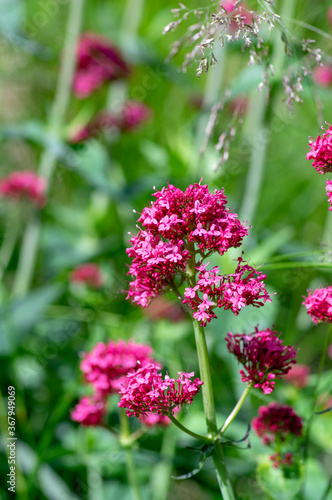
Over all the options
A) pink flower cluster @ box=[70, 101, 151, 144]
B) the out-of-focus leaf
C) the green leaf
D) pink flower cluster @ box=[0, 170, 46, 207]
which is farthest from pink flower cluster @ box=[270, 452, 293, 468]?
pink flower cluster @ box=[0, 170, 46, 207]

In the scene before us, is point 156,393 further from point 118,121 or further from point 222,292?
point 118,121

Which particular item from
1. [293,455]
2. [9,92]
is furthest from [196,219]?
[9,92]

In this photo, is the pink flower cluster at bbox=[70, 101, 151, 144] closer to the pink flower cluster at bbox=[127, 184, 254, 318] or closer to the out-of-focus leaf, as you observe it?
the out-of-focus leaf

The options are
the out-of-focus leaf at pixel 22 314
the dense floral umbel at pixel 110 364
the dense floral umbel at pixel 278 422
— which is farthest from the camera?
the out-of-focus leaf at pixel 22 314

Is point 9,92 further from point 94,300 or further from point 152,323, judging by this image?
point 94,300

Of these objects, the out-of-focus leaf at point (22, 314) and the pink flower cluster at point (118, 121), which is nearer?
the out-of-focus leaf at point (22, 314)

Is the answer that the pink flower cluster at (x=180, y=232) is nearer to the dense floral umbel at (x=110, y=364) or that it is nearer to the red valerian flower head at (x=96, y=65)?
the dense floral umbel at (x=110, y=364)

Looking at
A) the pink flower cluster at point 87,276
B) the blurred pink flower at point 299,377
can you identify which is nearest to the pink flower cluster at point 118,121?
the pink flower cluster at point 87,276
